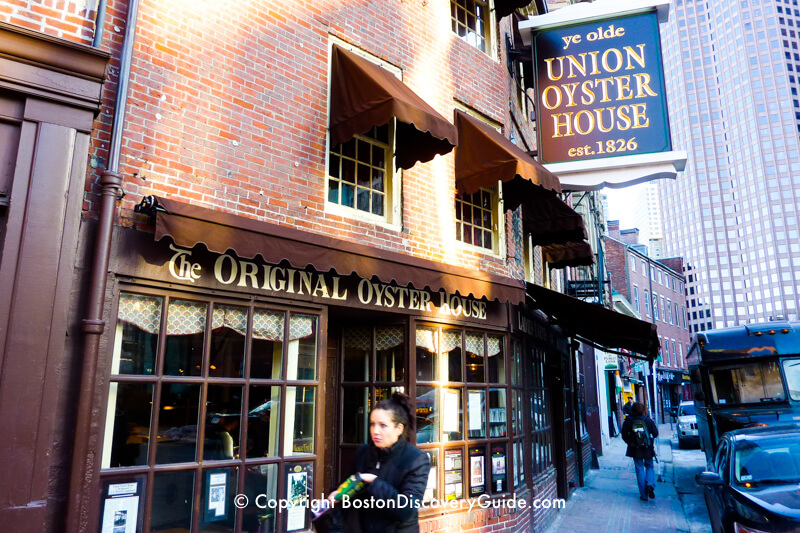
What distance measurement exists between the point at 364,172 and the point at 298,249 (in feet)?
6.61

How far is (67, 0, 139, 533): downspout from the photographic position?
402 centimetres

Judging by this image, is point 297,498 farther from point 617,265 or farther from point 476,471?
point 617,265

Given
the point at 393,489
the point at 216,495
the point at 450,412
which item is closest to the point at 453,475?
the point at 450,412

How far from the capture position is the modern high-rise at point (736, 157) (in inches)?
4732

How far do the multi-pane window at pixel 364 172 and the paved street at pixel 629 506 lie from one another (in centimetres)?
590

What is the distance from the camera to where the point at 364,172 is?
271 inches

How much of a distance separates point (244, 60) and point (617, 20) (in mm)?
6329

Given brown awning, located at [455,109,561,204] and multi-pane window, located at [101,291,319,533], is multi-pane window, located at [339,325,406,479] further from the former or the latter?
brown awning, located at [455,109,561,204]

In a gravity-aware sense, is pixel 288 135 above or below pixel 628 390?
above

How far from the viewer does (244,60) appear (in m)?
5.74

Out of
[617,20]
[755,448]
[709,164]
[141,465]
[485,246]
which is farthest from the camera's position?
[709,164]

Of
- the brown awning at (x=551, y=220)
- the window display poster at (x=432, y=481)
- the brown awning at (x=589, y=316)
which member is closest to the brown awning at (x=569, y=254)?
the brown awning at (x=551, y=220)

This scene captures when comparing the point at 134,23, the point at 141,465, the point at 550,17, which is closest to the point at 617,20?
the point at 550,17

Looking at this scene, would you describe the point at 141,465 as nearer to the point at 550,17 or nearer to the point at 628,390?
the point at 550,17
